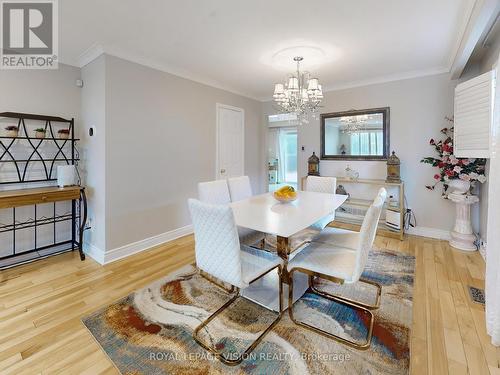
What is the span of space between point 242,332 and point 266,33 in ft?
8.73

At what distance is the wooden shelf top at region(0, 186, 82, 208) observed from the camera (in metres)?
2.43

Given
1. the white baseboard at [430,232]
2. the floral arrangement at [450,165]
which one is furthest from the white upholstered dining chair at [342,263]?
the white baseboard at [430,232]

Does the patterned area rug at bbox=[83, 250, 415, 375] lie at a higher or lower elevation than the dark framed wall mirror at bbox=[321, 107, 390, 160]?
lower

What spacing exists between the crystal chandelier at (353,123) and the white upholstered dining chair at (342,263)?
2.61m

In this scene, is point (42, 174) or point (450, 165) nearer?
point (42, 174)

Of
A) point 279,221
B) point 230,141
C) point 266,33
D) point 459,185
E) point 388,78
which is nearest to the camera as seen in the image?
point 279,221

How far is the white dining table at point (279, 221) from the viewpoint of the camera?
1.90 m

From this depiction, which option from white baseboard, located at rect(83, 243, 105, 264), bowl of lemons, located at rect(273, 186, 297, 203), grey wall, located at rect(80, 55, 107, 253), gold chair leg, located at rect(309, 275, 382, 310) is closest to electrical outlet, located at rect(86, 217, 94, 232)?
grey wall, located at rect(80, 55, 107, 253)

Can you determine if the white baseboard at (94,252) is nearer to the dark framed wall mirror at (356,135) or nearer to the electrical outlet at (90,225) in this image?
the electrical outlet at (90,225)

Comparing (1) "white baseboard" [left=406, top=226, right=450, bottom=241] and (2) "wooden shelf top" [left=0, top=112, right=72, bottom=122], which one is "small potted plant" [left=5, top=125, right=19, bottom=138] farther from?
(1) "white baseboard" [left=406, top=226, right=450, bottom=241]

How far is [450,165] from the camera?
3346 millimetres

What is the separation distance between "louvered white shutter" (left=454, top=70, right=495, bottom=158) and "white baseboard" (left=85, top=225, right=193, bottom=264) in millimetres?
3779

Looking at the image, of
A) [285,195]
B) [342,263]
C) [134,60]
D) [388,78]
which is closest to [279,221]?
[342,263]

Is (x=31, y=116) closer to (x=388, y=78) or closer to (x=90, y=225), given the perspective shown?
(x=90, y=225)
